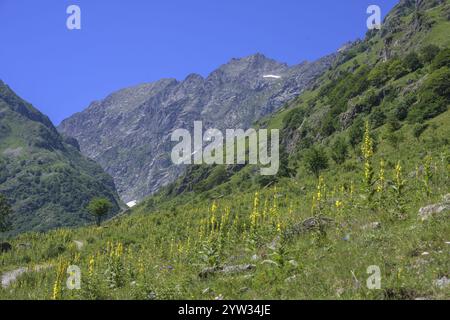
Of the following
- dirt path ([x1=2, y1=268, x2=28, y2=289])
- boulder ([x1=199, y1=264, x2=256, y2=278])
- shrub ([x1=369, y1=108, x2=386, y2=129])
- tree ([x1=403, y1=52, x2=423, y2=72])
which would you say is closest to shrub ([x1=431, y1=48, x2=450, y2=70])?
tree ([x1=403, y1=52, x2=423, y2=72])

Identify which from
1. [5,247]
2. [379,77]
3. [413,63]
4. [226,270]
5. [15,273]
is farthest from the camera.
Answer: [379,77]

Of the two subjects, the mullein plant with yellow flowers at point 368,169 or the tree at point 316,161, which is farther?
the tree at point 316,161

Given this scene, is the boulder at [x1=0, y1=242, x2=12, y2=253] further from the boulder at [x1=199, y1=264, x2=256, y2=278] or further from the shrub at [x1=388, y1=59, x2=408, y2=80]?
the shrub at [x1=388, y1=59, x2=408, y2=80]

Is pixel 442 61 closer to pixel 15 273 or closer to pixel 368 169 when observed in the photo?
pixel 368 169

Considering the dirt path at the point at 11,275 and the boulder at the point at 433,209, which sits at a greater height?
the boulder at the point at 433,209

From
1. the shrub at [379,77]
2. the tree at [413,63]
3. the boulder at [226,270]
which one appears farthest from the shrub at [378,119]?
the boulder at [226,270]

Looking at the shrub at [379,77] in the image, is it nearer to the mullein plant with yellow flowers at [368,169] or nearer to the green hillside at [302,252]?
the green hillside at [302,252]

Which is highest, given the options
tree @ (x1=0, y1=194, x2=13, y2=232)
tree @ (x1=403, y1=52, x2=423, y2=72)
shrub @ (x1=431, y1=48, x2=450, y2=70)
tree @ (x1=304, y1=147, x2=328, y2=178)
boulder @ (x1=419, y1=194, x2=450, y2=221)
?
tree @ (x1=403, y1=52, x2=423, y2=72)

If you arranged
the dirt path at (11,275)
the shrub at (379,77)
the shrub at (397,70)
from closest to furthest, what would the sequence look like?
1. the dirt path at (11,275)
2. the shrub at (397,70)
3. the shrub at (379,77)

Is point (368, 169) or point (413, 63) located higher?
point (413, 63)

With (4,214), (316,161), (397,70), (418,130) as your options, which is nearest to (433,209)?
(418,130)

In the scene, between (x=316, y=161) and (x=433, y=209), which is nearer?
(x=433, y=209)

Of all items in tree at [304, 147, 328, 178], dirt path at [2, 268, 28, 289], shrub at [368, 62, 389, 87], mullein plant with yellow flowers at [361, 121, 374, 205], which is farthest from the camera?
shrub at [368, 62, 389, 87]

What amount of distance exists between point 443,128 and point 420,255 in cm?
4164
